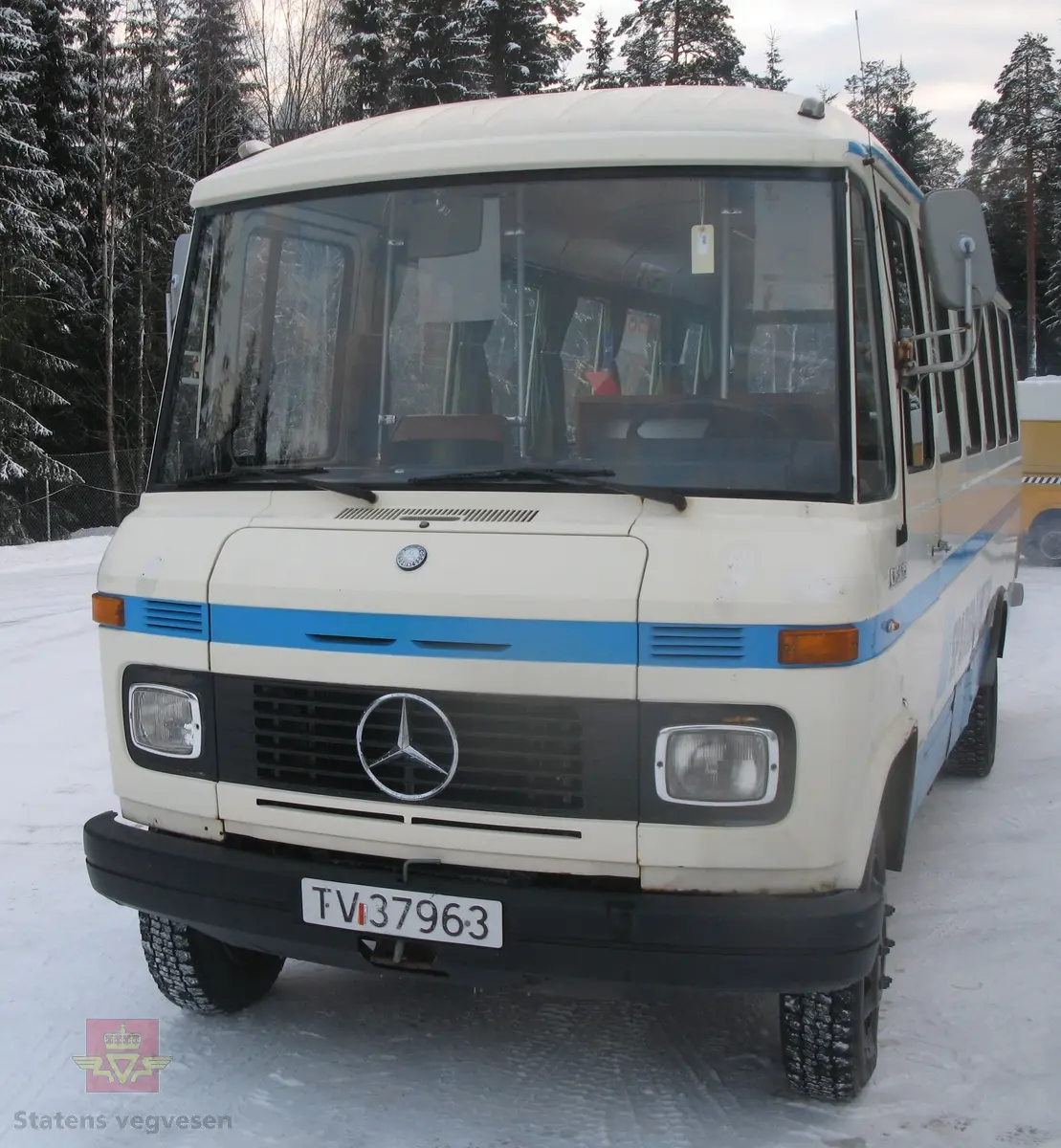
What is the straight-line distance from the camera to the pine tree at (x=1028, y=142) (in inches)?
2013

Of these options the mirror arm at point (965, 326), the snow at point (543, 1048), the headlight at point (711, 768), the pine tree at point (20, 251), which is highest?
the pine tree at point (20, 251)

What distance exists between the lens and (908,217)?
14.6 ft

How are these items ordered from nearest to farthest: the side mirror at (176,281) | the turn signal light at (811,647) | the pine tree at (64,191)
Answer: the turn signal light at (811,647) < the side mirror at (176,281) < the pine tree at (64,191)

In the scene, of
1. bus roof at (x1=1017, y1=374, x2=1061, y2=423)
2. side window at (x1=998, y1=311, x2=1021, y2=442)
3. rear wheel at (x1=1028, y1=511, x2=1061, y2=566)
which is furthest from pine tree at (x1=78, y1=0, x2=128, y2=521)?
side window at (x1=998, y1=311, x2=1021, y2=442)

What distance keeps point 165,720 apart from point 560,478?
4.25ft

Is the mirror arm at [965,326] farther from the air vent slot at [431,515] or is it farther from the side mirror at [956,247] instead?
the air vent slot at [431,515]

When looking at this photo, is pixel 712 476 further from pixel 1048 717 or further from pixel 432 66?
pixel 432 66

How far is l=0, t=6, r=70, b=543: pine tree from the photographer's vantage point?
26.0 metres

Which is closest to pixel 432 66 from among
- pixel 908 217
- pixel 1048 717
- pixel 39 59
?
pixel 39 59

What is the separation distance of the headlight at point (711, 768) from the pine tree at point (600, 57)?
153 feet

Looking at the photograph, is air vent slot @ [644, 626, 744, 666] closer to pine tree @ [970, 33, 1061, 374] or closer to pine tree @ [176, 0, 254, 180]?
pine tree @ [176, 0, 254, 180]

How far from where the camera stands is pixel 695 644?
325 centimetres

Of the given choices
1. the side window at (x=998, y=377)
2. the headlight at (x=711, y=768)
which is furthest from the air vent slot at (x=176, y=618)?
the side window at (x=998, y=377)

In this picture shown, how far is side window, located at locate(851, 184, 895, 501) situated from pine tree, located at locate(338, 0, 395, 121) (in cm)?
3289
